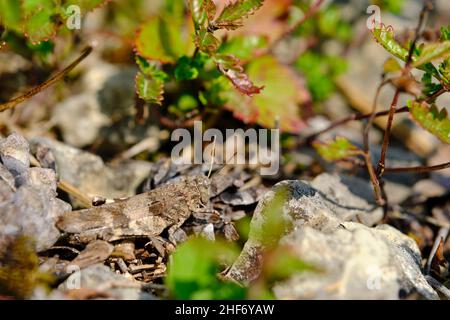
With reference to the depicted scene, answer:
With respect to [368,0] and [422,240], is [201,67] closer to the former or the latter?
[422,240]

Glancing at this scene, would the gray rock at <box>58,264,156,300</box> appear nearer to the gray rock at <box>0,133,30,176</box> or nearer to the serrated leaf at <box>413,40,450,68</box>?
the gray rock at <box>0,133,30,176</box>

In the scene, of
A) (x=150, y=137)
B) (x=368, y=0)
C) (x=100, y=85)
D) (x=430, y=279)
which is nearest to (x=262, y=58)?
(x=150, y=137)

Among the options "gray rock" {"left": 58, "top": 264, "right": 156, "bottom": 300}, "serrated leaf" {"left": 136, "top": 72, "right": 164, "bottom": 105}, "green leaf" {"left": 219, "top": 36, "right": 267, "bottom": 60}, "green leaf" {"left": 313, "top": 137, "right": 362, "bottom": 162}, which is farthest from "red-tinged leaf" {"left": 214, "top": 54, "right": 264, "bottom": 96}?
"gray rock" {"left": 58, "top": 264, "right": 156, "bottom": 300}

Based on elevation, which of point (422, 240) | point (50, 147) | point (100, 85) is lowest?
point (422, 240)

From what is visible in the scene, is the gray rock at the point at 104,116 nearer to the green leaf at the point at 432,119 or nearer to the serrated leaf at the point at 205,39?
the serrated leaf at the point at 205,39

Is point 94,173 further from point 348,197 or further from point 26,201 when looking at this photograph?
point 348,197
